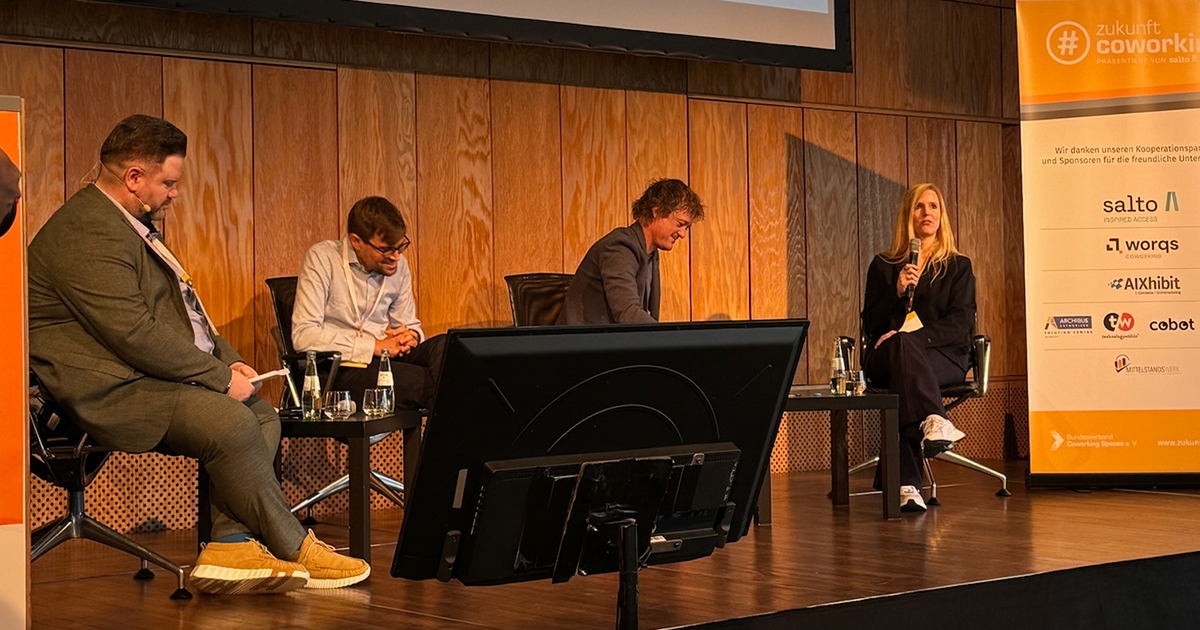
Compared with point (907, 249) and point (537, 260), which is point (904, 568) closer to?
point (907, 249)

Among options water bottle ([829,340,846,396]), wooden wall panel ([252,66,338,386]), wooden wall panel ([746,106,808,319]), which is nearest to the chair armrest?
water bottle ([829,340,846,396])

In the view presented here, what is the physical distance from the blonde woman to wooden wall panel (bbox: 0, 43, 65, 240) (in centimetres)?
320

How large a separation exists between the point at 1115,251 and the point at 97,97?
13.4 ft

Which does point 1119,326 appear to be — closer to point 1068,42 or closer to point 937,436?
point 937,436

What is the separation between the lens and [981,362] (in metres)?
5.40

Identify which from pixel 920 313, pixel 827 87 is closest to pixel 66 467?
pixel 920 313

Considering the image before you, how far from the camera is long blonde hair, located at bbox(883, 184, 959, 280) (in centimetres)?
543

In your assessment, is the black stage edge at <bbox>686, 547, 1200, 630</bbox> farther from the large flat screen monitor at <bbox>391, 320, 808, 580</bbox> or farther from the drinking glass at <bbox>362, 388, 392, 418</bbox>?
the drinking glass at <bbox>362, 388, 392, 418</bbox>

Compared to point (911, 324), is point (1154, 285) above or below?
above

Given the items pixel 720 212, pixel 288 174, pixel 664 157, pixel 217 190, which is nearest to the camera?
pixel 217 190

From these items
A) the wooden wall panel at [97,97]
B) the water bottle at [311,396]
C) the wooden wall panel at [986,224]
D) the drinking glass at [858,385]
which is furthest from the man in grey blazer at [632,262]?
the wooden wall panel at [986,224]

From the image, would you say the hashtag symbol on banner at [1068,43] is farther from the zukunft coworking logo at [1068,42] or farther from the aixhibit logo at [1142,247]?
the aixhibit logo at [1142,247]

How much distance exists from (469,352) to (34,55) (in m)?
3.39

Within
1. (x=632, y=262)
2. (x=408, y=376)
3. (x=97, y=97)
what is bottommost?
(x=408, y=376)
